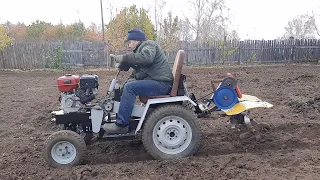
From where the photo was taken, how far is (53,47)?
18.6 metres

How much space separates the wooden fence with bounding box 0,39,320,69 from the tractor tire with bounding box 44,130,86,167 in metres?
14.1

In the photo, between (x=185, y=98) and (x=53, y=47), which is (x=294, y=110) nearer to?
(x=185, y=98)

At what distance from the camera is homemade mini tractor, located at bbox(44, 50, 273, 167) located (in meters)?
4.55

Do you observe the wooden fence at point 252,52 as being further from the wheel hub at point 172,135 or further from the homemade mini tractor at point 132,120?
the wheel hub at point 172,135

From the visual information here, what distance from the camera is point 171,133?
4.67 m

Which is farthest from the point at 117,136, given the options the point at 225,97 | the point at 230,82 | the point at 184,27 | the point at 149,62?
the point at 184,27

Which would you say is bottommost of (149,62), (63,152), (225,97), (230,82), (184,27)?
(63,152)

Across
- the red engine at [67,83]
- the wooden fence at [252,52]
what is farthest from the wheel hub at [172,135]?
the wooden fence at [252,52]

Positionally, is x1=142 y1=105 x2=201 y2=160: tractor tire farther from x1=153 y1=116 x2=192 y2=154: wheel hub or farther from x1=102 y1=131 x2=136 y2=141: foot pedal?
x1=102 y1=131 x2=136 y2=141: foot pedal

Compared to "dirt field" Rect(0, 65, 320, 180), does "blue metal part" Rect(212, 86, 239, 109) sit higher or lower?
higher

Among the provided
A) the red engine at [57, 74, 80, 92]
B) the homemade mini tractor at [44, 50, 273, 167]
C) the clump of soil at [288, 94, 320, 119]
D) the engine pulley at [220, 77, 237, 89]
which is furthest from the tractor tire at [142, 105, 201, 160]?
the clump of soil at [288, 94, 320, 119]

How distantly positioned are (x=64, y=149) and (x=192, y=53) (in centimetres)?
1572

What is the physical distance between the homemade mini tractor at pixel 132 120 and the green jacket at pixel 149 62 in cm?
18

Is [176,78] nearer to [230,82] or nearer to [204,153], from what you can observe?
[230,82]
